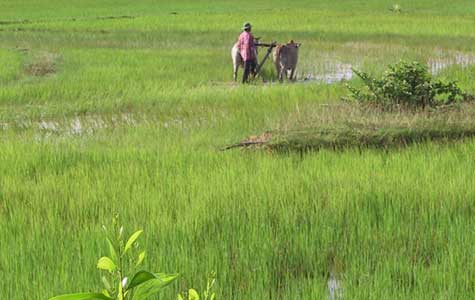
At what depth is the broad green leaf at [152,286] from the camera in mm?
1180

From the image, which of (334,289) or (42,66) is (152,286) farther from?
(42,66)

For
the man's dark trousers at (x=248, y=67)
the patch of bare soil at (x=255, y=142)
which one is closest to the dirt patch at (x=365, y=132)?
the patch of bare soil at (x=255, y=142)

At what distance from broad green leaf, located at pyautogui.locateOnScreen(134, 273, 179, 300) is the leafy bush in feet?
22.0

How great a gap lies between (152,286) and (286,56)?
10.5m

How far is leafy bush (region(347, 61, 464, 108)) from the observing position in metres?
7.68

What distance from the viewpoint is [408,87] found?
7.70 m

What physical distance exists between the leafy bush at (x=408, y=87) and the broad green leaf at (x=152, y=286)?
264 inches

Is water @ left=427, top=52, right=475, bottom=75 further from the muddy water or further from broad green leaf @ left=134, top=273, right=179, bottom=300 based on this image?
broad green leaf @ left=134, top=273, right=179, bottom=300

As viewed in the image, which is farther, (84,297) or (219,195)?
(219,195)

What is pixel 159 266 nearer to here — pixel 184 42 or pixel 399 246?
pixel 399 246

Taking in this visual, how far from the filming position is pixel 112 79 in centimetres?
1156

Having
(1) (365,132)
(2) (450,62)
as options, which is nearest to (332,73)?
(2) (450,62)

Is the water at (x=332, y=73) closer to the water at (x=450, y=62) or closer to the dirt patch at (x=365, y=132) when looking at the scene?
the water at (x=450, y=62)

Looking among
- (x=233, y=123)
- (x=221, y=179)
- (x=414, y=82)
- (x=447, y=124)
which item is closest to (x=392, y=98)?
(x=414, y=82)
